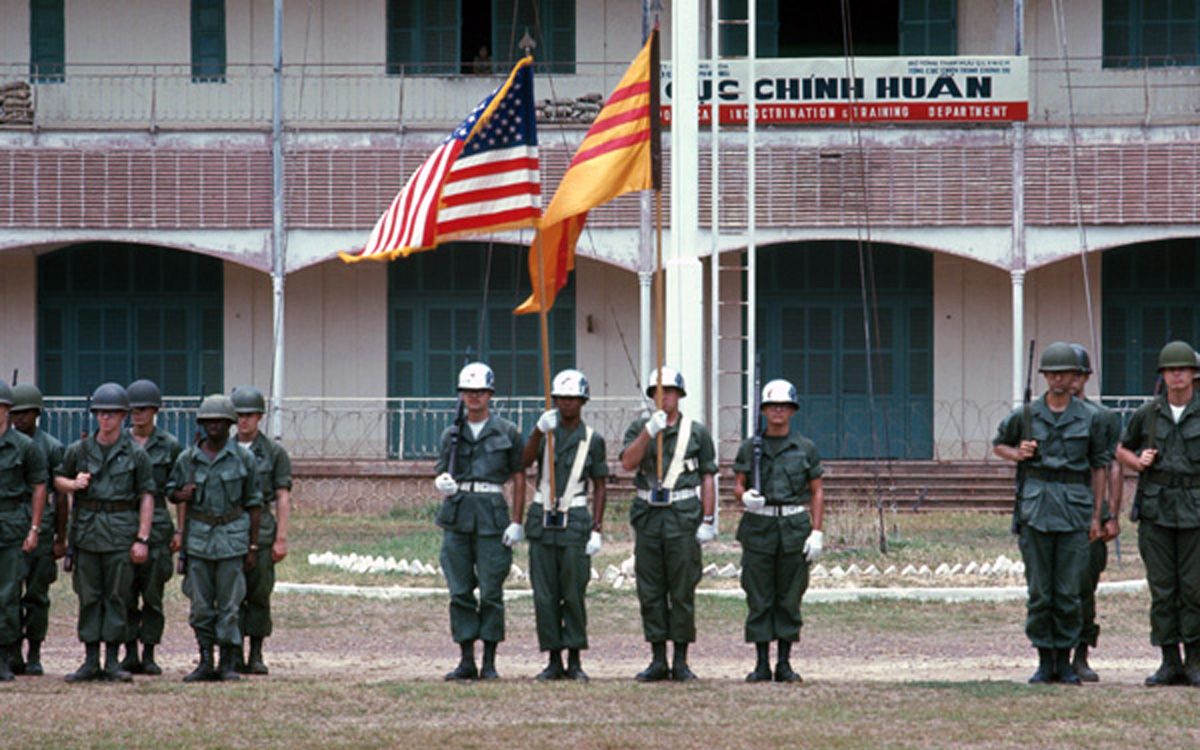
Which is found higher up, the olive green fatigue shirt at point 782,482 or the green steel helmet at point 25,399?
the green steel helmet at point 25,399

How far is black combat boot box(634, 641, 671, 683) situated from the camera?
40.7ft

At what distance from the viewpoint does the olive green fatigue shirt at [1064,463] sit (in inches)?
478

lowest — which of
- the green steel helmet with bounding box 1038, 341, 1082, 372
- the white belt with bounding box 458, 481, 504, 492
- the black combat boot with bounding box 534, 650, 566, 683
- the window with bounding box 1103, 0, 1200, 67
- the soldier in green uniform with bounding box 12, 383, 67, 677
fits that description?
the black combat boot with bounding box 534, 650, 566, 683

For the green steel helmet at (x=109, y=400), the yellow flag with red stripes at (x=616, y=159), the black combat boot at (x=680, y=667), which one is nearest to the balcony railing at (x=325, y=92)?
the yellow flag with red stripes at (x=616, y=159)

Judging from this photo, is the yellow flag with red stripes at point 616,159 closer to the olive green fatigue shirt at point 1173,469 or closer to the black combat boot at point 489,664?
the black combat boot at point 489,664

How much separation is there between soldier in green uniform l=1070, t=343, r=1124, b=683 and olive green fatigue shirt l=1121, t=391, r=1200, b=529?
0.53ft

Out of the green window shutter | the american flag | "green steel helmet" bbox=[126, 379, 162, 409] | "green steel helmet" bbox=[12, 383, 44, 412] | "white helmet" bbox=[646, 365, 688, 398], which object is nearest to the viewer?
"white helmet" bbox=[646, 365, 688, 398]

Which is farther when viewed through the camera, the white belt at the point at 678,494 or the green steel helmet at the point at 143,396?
the green steel helmet at the point at 143,396

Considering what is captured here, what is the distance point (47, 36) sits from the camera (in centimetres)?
2970

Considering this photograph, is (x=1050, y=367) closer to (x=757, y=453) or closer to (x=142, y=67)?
(x=757, y=453)

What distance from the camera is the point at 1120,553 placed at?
20.8 meters

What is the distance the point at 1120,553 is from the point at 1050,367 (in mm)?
9113

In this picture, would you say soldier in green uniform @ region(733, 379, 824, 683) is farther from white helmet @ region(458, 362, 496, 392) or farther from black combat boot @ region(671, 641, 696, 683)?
white helmet @ region(458, 362, 496, 392)

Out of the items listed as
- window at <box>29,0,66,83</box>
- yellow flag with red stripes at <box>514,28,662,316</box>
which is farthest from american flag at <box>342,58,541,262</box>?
window at <box>29,0,66,83</box>
